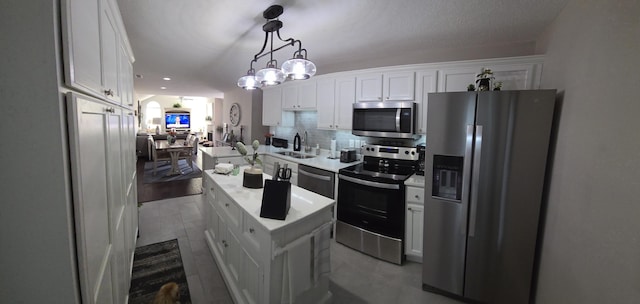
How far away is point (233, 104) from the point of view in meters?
7.32

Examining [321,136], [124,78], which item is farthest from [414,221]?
[124,78]

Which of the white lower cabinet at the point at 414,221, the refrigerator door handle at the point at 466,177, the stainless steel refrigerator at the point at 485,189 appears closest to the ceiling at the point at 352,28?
the stainless steel refrigerator at the point at 485,189

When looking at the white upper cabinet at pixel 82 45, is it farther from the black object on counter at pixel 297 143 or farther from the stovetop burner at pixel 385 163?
the black object on counter at pixel 297 143

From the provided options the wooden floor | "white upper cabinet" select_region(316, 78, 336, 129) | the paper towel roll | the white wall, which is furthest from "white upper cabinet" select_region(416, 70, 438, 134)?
the wooden floor

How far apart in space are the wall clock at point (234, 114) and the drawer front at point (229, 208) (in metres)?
5.09

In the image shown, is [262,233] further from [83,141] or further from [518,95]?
[518,95]

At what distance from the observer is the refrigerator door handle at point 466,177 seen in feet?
6.29

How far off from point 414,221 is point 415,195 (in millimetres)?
275

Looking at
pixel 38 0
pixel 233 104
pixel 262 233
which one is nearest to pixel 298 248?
pixel 262 233

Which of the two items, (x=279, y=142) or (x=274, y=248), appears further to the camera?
(x=279, y=142)

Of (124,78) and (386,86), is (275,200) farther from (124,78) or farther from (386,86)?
(386,86)

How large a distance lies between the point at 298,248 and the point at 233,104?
6.62 m

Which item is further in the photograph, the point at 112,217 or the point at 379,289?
the point at 379,289

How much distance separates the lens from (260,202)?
1.73m
